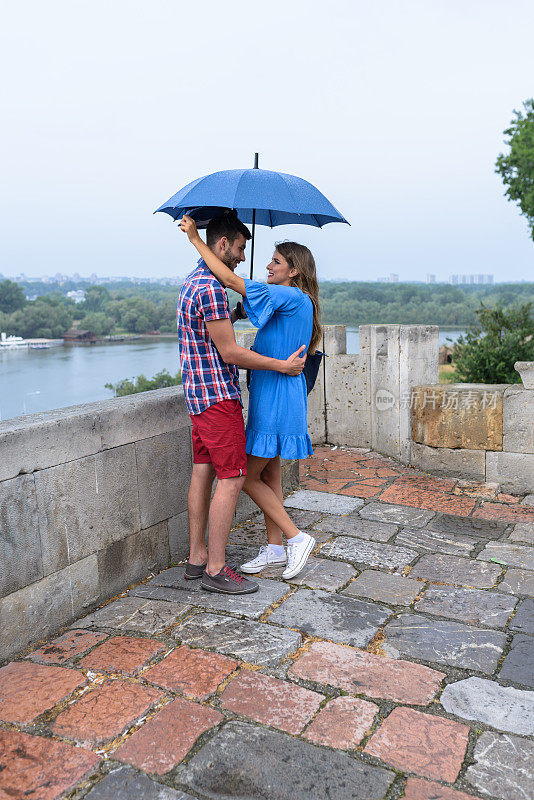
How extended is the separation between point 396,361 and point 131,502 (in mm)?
3389

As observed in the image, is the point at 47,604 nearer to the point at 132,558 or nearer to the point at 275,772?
the point at 132,558

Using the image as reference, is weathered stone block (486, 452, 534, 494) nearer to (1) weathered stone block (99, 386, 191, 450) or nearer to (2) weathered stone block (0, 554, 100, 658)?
(1) weathered stone block (99, 386, 191, 450)

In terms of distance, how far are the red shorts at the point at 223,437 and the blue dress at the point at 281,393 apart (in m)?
0.15

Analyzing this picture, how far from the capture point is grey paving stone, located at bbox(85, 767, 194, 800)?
5.87 ft

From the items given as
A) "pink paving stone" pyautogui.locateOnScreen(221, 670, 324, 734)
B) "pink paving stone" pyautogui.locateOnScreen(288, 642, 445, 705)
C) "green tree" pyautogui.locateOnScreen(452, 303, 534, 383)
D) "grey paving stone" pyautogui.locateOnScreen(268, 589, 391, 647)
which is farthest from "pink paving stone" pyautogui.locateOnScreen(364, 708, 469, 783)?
"green tree" pyautogui.locateOnScreen(452, 303, 534, 383)

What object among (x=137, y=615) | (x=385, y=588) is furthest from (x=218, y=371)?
(x=385, y=588)

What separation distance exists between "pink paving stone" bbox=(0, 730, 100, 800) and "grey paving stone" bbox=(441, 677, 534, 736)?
3.98 ft

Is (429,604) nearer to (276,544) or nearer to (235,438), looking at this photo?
(276,544)

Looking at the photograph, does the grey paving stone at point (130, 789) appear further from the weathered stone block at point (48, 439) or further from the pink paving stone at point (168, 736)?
the weathered stone block at point (48, 439)

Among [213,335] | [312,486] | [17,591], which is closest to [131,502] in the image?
[17,591]

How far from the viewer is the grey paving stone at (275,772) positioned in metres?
1.81

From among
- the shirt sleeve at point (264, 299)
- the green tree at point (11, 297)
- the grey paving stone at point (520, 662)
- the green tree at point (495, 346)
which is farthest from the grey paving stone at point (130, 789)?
the green tree at point (11, 297)

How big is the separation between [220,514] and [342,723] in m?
1.15

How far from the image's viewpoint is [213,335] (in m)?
2.86
